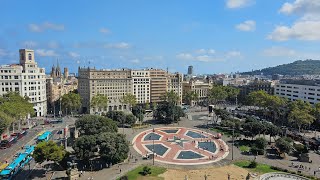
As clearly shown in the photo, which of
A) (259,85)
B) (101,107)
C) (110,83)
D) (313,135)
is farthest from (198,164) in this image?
(259,85)

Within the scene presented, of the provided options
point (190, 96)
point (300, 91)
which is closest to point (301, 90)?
point (300, 91)

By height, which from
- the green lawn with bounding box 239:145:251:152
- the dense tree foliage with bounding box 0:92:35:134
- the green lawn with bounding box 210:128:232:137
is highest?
the dense tree foliage with bounding box 0:92:35:134

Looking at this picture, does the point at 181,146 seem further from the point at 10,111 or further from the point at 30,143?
the point at 10,111

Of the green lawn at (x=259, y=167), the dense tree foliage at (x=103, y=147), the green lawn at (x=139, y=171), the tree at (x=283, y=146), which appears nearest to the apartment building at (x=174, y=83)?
the tree at (x=283, y=146)

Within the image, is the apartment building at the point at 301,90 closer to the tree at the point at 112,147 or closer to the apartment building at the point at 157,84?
the apartment building at the point at 157,84

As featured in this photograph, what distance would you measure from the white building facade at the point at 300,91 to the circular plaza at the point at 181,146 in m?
68.1

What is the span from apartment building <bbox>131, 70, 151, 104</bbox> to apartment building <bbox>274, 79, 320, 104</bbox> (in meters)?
80.0

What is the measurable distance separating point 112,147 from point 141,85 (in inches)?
3748

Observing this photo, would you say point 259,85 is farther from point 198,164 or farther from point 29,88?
point 29,88

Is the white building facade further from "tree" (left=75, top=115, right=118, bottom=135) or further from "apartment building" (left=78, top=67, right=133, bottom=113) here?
"tree" (left=75, top=115, right=118, bottom=135)

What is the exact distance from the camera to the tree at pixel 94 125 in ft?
251

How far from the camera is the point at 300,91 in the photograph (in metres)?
139

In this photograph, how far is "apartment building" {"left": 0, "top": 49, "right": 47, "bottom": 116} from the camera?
385ft

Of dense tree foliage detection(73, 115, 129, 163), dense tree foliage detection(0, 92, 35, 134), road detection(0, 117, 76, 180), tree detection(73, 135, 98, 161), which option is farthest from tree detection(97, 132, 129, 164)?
dense tree foliage detection(0, 92, 35, 134)
